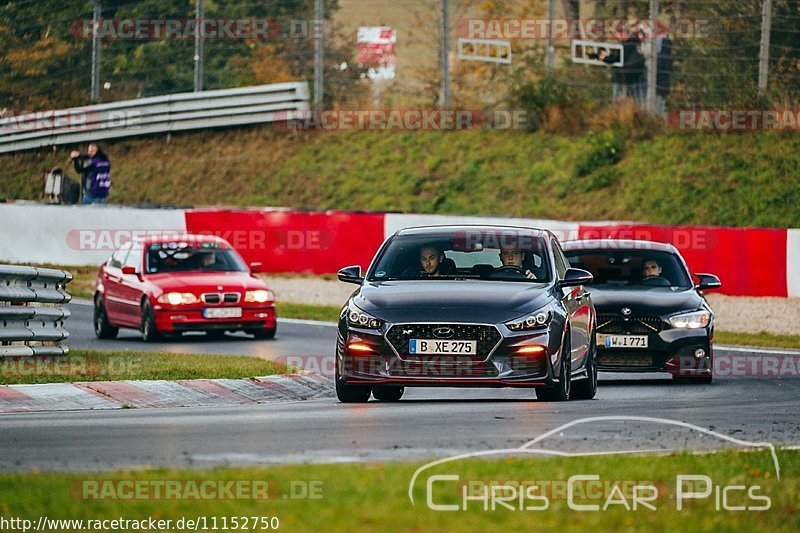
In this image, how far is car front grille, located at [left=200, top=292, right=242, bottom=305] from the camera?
2212cm

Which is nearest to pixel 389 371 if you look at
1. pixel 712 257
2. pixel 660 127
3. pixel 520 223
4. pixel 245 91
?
pixel 712 257

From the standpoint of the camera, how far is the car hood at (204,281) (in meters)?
22.2

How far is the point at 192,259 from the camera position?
2330 cm

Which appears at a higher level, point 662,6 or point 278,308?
point 662,6

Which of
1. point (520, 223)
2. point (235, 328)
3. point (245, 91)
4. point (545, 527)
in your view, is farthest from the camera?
point (245, 91)

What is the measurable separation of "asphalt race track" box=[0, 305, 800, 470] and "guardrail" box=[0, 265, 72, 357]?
3050 millimetres

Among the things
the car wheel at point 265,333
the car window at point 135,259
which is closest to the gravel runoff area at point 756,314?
the car wheel at point 265,333

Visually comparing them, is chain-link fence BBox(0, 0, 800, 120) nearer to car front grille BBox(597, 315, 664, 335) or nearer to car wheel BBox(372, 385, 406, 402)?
car front grille BBox(597, 315, 664, 335)

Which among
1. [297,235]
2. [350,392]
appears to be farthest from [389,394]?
[297,235]

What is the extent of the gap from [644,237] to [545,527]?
63.6 feet

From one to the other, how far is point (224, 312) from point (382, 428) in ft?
36.3

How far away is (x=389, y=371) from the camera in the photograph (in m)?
12.9

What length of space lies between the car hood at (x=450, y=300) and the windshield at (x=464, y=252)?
0.82ft

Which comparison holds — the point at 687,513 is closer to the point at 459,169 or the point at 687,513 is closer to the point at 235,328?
the point at 235,328
